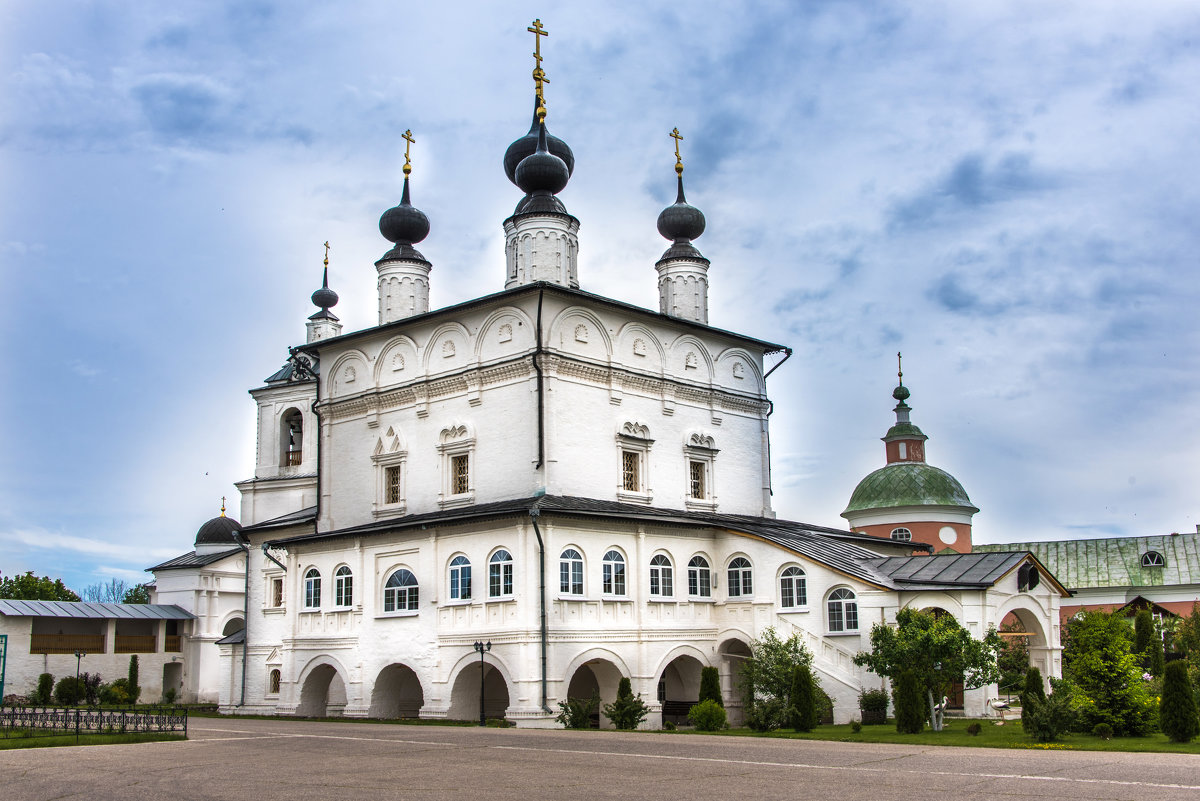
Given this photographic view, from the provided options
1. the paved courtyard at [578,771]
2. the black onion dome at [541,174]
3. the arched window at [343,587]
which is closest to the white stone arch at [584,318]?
the black onion dome at [541,174]

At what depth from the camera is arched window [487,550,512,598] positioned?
2398 cm

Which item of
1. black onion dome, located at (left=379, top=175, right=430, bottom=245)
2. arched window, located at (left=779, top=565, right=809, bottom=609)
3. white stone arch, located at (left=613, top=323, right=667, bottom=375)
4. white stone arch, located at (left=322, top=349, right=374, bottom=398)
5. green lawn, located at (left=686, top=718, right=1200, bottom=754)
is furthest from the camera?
black onion dome, located at (left=379, top=175, right=430, bottom=245)

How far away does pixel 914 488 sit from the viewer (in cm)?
4394

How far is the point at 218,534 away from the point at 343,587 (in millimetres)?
20927

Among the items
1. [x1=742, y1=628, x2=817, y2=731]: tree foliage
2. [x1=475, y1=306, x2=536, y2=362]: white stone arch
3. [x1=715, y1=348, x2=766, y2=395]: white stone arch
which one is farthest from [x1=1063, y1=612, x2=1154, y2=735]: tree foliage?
[x1=715, y1=348, x2=766, y2=395]: white stone arch

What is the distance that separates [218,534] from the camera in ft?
152

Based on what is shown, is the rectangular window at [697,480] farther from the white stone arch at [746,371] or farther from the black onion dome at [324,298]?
the black onion dome at [324,298]

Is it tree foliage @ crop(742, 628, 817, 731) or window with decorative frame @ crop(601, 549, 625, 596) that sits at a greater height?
window with decorative frame @ crop(601, 549, 625, 596)

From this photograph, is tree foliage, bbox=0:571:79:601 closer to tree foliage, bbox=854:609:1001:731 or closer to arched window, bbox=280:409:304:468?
arched window, bbox=280:409:304:468

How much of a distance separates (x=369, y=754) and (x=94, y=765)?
Answer: 141 inches

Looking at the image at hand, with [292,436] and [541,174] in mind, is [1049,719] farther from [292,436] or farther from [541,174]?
[292,436]

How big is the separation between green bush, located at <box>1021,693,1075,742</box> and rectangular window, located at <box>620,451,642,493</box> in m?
11.8

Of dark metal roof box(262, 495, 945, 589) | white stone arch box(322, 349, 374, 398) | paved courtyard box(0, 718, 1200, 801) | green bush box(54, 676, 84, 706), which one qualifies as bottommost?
green bush box(54, 676, 84, 706)

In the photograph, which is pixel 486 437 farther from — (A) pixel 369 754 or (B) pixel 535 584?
(A) pixel 369 754
